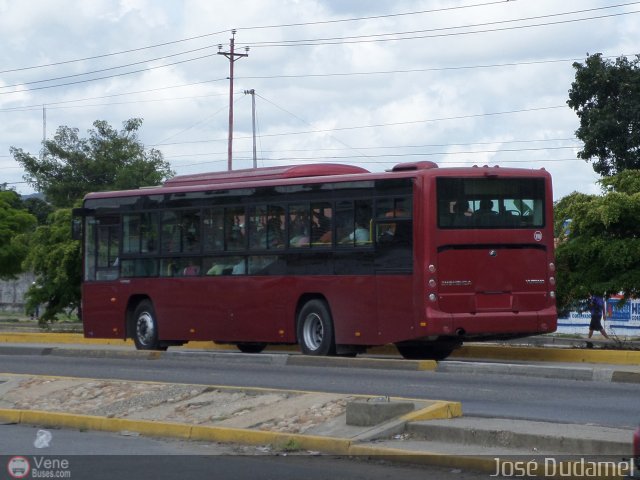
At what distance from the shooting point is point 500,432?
10727mm

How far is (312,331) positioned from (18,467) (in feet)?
38.5

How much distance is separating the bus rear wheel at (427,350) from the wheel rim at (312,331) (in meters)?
1.41

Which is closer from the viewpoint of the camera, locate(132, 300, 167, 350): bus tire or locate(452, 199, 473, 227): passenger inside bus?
locate(452, 199, 473, 227): passenger inside bus

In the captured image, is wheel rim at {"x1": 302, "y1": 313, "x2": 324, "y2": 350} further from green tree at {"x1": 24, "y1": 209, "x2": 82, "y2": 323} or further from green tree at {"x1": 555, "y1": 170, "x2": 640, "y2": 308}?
green tree at {"x1": 24, "y1": 209, "x2": 82, "y2": 323}

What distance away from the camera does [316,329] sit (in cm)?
2233

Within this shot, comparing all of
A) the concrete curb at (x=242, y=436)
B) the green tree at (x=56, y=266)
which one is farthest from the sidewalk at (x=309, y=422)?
the green tree at (x=56, y=266)

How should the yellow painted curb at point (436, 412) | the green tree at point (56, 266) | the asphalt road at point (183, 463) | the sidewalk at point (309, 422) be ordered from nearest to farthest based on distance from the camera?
1. the asphalt road at point (183, 463)
2. the sidewalk at point (309, 422)
3. the yellow painted curb at point (436, 412)
4. the green tree at point (56, 266)

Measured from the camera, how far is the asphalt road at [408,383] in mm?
13688

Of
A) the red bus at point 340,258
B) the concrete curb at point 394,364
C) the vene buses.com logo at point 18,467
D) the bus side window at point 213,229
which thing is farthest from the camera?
the bus side window at point 213,229

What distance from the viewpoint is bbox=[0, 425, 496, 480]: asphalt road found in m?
10.2

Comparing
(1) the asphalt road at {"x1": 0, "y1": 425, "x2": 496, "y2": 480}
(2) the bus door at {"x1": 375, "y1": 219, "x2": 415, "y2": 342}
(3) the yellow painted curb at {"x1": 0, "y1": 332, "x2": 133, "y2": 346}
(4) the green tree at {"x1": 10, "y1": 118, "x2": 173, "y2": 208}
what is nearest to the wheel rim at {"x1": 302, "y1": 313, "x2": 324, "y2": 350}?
(2) the bus door at {"x1": 375, "y1": 219, "x2": 415, "y2": 342}

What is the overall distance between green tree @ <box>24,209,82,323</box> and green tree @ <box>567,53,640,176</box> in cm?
2019

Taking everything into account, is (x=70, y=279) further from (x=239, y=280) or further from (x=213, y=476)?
(x=213, y=476)

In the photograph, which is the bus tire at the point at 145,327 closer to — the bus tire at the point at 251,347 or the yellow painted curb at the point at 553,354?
the bus tire at the point at 251,347
